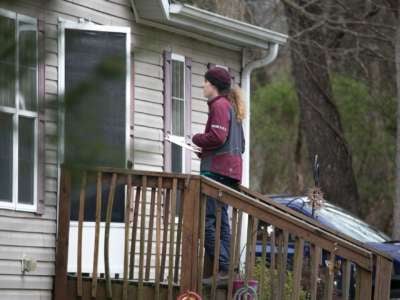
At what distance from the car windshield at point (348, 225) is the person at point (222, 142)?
3.35m

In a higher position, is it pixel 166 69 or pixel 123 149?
pixel 166 69

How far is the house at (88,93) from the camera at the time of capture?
2.38 meters

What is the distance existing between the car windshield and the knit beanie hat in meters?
3.53

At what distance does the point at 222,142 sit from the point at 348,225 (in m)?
4.16

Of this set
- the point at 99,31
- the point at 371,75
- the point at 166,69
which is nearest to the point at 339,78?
the point at 371,75

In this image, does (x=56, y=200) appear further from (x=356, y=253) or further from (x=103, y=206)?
(x=356, y=253)

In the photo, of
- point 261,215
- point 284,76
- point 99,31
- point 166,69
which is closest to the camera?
point 261,215

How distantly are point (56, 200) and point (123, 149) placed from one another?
7378 mm

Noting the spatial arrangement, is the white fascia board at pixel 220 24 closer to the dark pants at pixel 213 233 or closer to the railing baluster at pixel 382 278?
the dark pants at pixel 213 233

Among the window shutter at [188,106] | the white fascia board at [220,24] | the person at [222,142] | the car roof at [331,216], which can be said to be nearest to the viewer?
the person at [222,142]

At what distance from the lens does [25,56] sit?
7.72 feet

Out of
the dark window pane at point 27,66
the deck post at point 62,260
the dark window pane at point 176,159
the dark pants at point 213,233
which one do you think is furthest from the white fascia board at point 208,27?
the dark window pane at point 27,66

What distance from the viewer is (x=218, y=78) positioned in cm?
984

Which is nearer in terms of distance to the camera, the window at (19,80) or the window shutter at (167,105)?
the window at (19,80)
